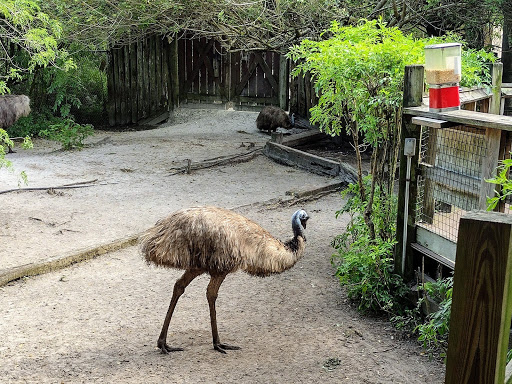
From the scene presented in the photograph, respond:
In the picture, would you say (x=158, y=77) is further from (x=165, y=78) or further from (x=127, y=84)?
(x=127, y=84)

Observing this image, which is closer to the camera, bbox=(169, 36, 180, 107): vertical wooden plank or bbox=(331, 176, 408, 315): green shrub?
bbox=(331, 176, 408, 315): green shrub

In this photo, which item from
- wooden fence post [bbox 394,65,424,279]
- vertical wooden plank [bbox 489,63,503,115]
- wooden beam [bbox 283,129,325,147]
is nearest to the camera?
wooden fence post [bbox 394,65,424,279]

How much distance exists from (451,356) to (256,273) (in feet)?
10.3

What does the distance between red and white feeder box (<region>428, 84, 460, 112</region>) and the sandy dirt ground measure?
184 centimetres

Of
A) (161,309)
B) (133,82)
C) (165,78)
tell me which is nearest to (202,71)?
(165,78)

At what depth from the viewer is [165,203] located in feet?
29.7

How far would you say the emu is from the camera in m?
4.61

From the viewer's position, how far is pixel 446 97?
489 cm

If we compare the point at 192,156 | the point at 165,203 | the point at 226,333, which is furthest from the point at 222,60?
the point at 226,333

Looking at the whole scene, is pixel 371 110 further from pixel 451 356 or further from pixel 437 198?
pixel 451 356

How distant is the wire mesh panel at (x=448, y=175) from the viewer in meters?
4.75

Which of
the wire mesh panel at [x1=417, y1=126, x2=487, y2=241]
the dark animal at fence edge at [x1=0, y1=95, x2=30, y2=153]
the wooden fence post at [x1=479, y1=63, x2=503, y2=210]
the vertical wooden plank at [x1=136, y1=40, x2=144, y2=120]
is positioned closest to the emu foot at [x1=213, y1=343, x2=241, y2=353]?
the wire mesh panel at [x1=417, y1=126, x2=487, y2=241]

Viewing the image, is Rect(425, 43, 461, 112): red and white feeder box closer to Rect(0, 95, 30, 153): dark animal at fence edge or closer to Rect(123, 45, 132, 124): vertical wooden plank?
Rect(0, 95, 30, 153): dark animal at fence edge

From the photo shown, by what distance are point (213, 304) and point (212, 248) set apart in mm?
483
